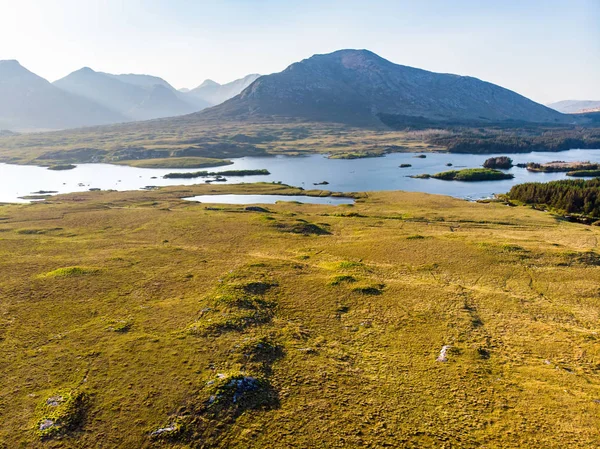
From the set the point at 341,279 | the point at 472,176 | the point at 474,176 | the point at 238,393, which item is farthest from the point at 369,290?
the point at 474,176

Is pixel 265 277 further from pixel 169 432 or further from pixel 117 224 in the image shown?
pixel 117 224

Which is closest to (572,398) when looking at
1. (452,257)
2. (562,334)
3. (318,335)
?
(562,334)

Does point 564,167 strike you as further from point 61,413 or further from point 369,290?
point 61,413

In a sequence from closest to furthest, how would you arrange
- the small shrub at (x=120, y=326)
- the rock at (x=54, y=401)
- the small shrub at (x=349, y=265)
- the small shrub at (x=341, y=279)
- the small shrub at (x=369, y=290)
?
the rock at (x=54, y=401)
the small shrub at (x=120, y=326)
the small shrub at (x=369, y=290)
the small shrub at (x=341, y=279)
the small shrub at (x=349, y=265)

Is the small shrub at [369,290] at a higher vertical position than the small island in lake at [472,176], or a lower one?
lower

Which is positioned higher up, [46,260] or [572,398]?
[46,260]

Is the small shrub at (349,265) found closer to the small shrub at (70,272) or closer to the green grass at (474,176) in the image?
the small shrub at (70,272)

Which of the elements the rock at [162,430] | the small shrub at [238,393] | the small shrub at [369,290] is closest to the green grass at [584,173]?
the small shrub at [369,290]
